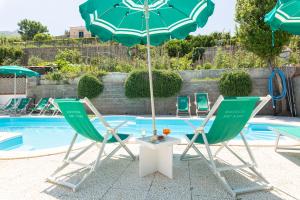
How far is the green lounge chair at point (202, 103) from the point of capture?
9.24 meters

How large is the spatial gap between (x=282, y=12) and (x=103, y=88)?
8014 mm

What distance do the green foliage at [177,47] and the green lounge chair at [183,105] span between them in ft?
34.9

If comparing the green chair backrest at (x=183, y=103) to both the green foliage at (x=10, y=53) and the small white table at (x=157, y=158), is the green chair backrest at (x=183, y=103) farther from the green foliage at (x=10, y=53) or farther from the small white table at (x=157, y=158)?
the green foliage at (x=10, y=53)

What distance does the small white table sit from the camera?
2.88 m

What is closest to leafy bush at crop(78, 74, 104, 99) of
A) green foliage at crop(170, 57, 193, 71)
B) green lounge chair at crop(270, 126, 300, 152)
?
green foliage at crop(170, 57, 193, 71)

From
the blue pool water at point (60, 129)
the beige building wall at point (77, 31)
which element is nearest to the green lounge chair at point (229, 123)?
the blue pool water at point (60, 129)

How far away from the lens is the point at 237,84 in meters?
9.33

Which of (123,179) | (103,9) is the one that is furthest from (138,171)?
(103,9)

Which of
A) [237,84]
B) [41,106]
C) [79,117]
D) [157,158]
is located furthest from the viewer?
[41,106]

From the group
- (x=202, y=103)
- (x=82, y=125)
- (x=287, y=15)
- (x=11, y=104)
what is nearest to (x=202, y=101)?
(x=202, y=103)

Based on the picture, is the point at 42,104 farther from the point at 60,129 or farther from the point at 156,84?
the point at 156,84

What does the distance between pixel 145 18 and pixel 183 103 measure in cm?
641

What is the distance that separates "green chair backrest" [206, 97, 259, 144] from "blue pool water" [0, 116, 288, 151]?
9.63ft

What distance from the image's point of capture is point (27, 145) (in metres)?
5.70
